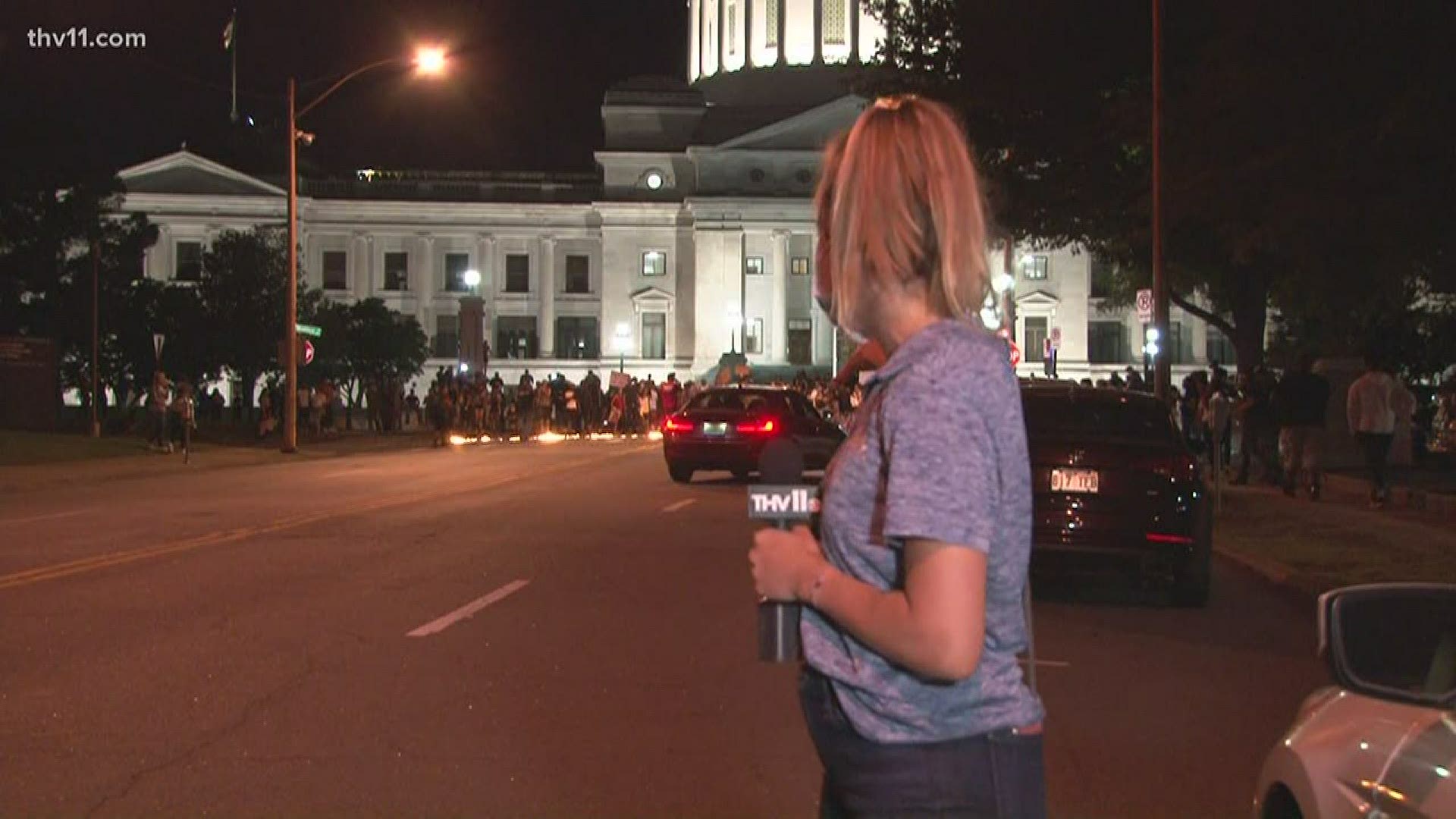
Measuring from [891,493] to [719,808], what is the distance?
13.9 ft

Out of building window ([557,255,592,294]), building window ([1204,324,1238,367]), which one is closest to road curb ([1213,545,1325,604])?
building window ([1204,324,1238,367])

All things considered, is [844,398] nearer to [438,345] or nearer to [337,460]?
[337,460]

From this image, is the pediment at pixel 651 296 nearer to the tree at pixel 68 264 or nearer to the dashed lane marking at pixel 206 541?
the tree at pixel 68 264

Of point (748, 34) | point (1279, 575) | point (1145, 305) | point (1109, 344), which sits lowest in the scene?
point (1279, 575)

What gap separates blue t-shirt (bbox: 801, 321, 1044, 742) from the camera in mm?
2559

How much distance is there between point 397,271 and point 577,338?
12138 millimetres

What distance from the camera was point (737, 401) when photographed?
27.2 metres

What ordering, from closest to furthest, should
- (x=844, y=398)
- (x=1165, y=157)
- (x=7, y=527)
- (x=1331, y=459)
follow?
(x=7, y=527), (x=1165, y=157), (x=1331, y=459), (x=844, y=398)

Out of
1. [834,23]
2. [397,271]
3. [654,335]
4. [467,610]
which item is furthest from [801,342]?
[467,610]

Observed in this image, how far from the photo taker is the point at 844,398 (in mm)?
44188

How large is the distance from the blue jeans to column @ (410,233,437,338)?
101813 mm

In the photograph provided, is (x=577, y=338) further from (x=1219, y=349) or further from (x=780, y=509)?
(x=780, y=509)

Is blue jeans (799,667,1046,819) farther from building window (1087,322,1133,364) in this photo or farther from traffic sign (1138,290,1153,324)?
building window (1087,322,1133,364)

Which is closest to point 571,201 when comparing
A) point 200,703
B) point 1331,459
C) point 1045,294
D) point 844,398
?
point 1045,294
